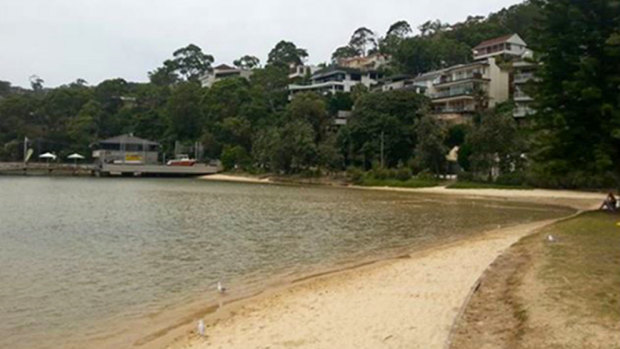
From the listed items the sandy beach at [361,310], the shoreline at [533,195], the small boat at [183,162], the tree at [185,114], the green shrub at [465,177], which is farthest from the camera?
the tree at [185,114]

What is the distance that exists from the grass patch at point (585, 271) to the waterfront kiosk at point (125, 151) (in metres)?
81.2

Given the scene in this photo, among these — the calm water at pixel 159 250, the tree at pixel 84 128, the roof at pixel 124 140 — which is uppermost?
the tree at pixel 84 128

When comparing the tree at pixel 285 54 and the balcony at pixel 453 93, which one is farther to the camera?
the tree at pixel 285 54

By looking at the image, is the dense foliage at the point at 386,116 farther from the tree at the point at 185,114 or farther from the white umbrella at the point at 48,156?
the white umbrella at the point at 48,156

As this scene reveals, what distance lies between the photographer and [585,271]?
10352 millimetres

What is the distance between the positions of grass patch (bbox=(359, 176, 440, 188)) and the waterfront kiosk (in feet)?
150

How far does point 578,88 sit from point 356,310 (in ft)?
64.6

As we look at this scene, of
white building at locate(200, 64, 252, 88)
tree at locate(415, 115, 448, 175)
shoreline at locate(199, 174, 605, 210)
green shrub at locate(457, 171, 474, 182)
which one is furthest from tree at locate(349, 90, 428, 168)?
white building at locate(200, 64, 252, 88)

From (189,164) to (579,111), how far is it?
231ft

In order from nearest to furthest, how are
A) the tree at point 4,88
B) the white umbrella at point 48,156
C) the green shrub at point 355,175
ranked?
the green shrub at point 355,175, the white umbrella at point 48,156, the tree at point 4,88

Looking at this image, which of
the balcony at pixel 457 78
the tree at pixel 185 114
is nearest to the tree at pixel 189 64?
the tree at pixel 185 114

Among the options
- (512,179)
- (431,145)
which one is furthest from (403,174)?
(512,179)

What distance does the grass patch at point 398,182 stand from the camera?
51.9 m

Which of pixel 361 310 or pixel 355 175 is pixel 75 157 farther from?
pixel 361 310
